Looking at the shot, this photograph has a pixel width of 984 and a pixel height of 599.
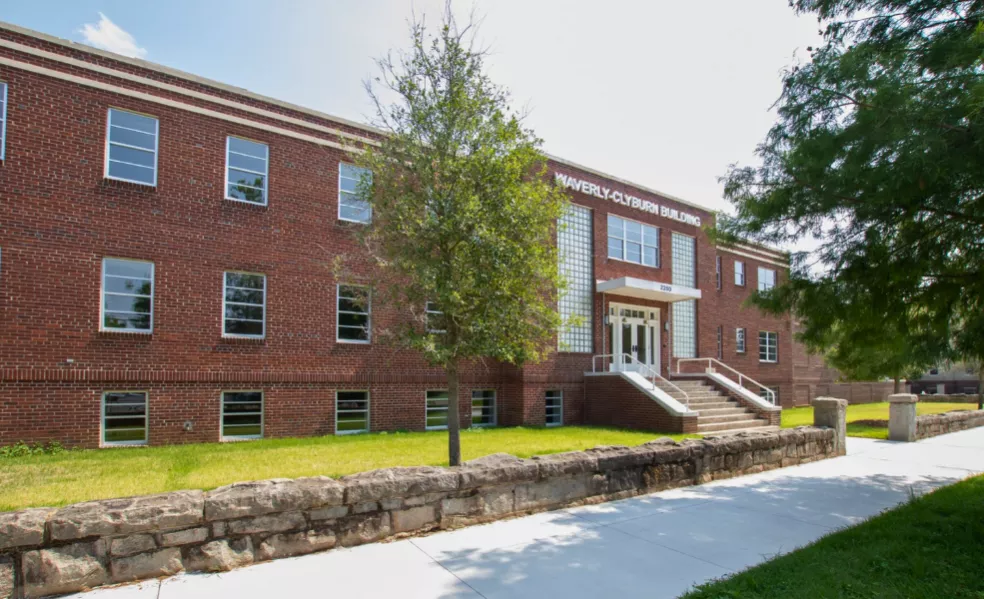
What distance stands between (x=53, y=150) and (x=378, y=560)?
11.0m

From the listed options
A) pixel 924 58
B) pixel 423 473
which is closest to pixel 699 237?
pixel 924 58

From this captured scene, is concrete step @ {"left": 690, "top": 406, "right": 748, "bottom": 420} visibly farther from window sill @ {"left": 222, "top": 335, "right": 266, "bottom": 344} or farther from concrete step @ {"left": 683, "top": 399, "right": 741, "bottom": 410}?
window sill @ {"left": 222, "top": 335, "right": 266, "bottom": 344}

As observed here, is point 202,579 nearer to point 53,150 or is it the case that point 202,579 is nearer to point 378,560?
point 378,560

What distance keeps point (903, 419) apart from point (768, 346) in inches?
533

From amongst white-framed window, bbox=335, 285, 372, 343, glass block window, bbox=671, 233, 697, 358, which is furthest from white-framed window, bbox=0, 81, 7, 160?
glass block window, bbox=671, 233, 697, 358

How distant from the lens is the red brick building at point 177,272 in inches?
433

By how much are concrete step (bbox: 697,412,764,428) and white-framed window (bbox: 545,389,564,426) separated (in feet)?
13.6

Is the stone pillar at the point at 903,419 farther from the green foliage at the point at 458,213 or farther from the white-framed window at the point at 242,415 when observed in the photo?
the white-framed window at the point at 242,415

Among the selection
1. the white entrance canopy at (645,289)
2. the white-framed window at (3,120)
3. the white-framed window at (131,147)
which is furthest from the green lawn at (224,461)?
the white entrance canopy at (645,289)

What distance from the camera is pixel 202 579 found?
466cm

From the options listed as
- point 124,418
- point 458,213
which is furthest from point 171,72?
point 458,213

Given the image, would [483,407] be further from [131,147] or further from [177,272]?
[131,147]

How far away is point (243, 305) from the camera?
13.2 metres

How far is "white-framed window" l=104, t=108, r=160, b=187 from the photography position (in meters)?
→ 12.0
